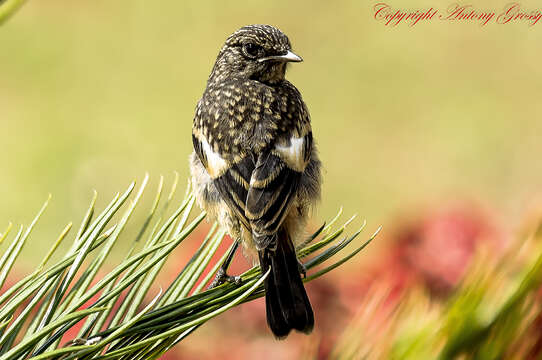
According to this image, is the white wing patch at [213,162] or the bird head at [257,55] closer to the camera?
the white wing patch at [213,162]

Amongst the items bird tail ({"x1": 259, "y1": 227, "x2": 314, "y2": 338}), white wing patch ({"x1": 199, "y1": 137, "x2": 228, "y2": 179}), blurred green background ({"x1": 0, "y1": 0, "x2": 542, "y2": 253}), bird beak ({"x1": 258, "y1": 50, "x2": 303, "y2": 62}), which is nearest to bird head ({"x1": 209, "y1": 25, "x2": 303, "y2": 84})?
bird beak ({"x1": 258, "y1": 50, "x2": 303, "y2": 62})

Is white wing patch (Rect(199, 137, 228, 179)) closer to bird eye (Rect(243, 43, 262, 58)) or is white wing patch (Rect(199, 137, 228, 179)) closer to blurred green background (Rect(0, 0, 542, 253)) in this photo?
bird eye (Rect(243, 43, 262, 58))

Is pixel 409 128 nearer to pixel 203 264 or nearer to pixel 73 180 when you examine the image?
pixel 73 180

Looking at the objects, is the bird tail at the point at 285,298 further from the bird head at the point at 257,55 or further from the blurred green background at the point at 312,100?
the blurred green background at the point at 312,100

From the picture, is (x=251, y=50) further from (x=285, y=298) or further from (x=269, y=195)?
(x=285, y=298)

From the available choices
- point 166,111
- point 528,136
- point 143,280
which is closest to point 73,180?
point 166,111

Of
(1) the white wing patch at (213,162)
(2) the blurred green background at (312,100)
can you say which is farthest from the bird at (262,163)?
(2) the blurred green background at (312,100)
